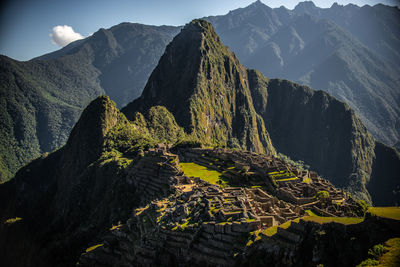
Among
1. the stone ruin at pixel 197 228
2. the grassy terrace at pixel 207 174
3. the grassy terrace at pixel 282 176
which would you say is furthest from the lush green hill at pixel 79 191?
the grassy terrace at pixel 282 176

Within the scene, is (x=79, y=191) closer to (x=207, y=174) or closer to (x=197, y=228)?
(x=207, y=174)

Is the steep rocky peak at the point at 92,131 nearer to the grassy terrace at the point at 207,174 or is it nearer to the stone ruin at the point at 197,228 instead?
the grassy terrace at the point at 207,174

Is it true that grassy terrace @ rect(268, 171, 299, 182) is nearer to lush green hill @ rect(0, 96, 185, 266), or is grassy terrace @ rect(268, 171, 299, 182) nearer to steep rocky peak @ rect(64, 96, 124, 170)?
lush green hill @ rect(0, 96, 185, 266)

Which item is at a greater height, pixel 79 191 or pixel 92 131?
pixel 92 131

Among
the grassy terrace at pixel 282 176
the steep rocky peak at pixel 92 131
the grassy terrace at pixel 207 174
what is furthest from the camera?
the steep rocky peak at pixel 92 131

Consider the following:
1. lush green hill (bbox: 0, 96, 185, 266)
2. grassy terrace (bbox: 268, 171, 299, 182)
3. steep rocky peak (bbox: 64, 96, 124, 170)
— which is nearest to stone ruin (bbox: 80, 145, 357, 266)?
grassy terrace (bbox: 268, 171, 299, 182)

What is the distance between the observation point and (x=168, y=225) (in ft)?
99.6

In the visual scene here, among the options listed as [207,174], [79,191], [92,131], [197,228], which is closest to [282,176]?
[207,174]

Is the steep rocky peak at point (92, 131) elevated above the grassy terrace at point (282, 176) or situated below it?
above

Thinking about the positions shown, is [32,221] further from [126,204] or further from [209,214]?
[209,214]

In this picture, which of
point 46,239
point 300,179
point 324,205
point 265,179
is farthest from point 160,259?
point 46,239

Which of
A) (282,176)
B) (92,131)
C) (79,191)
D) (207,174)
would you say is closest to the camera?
(282,176)

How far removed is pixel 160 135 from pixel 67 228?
86.5 metres

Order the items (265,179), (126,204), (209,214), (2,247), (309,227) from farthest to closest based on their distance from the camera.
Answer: (2,247) < (265,179) < (126,204) < (209,214) < (309,227)
